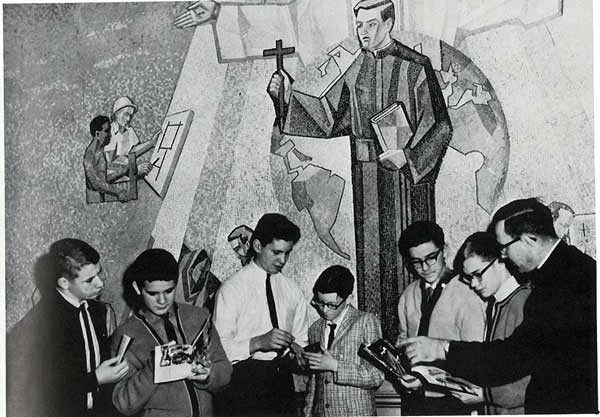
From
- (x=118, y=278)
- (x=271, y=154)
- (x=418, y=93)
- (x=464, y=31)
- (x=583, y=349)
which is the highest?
(x=464, y=31)

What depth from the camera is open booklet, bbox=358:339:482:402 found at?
3895mm

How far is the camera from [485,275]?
3.91 m

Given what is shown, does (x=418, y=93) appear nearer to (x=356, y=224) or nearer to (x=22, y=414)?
(x=356, y=224)

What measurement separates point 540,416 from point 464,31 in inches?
70.2

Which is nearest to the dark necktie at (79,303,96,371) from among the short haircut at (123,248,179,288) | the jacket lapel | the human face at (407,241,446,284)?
the short haircut at (123,248,179,288)

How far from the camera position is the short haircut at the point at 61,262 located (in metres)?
3.89

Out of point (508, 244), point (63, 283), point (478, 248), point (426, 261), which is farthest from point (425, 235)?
point (63, 283)

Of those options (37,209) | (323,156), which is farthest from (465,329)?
(37,209)

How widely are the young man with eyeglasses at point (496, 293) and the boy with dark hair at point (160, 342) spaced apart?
118 centimetres

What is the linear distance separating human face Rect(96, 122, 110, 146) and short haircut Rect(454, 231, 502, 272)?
1687 millimetres

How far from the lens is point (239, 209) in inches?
155

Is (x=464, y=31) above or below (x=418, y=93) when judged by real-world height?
above

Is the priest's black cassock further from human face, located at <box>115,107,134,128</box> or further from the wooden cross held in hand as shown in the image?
human face, located at <box>115,107,134,128</box>

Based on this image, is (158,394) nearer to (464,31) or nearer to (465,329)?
(465,329)
